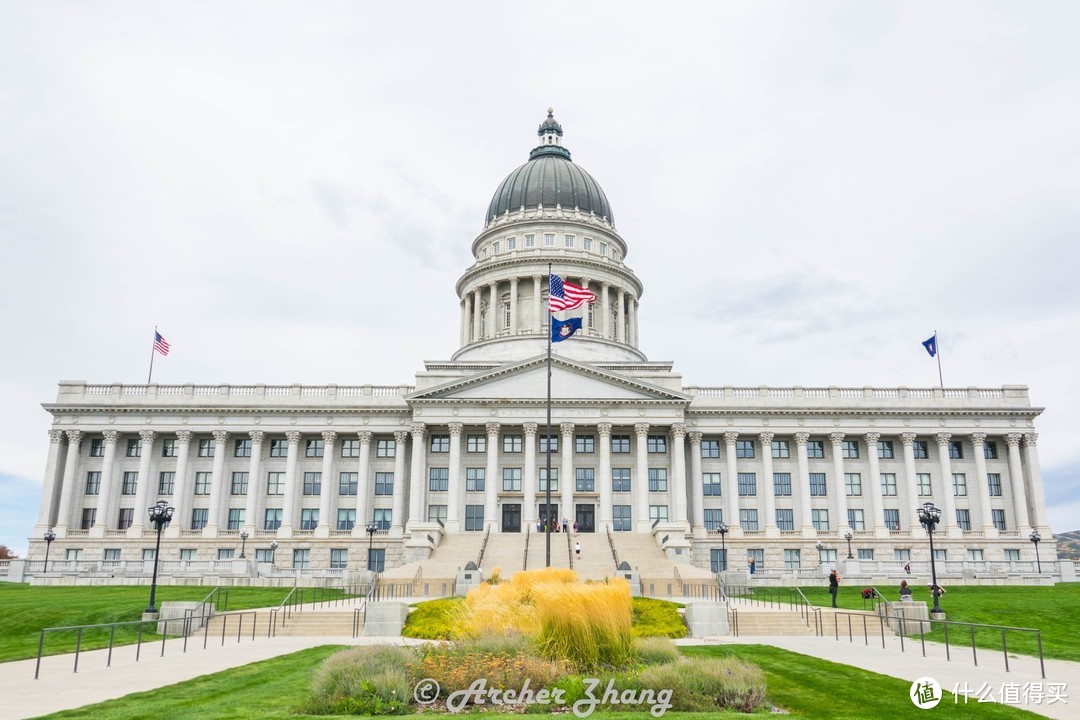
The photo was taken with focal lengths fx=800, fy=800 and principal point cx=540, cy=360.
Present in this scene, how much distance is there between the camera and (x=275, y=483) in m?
64.8

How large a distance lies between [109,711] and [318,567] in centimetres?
4959

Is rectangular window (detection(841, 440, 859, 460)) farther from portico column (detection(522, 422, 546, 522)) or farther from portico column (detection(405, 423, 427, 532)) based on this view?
portico column (detection(405, 423, 427, 532))

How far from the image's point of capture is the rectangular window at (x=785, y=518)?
209 ft

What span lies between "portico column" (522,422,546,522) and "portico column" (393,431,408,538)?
9.79m

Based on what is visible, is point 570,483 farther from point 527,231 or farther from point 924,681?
point 924,681

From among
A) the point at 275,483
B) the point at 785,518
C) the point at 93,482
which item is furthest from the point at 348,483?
the point at 785,518

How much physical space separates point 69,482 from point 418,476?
2789 centimetres

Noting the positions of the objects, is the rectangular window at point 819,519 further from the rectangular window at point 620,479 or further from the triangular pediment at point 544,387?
the rectangular window at point 620,479

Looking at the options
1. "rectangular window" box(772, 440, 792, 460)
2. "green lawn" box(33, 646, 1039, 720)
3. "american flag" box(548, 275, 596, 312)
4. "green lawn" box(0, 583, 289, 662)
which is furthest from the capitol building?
"green lawn" box(33, 646, 1039, 720)

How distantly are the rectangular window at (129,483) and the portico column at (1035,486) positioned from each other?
67.7m

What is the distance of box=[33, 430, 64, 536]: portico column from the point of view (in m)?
61.8

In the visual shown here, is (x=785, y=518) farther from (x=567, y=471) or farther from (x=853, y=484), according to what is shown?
(x=567, y=471)

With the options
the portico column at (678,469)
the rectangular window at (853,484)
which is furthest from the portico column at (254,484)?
the rectangular window at (853,484)

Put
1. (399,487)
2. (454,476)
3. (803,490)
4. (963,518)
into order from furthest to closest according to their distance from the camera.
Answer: (963,518)
(399,487)
(803,490)
(454,476)
